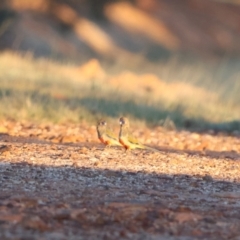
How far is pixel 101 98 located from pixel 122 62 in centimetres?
1306

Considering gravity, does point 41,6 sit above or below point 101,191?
above

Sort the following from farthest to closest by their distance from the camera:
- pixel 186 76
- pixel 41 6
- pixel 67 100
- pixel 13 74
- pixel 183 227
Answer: pixel 41 6 → pixel 186 76 → pixel 13 74 → pixel 67 100 → pixel 183 227

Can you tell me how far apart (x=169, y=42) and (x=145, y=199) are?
31854mm

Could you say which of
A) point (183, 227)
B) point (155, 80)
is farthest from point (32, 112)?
point (155, 80)

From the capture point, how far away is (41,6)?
36.2 m

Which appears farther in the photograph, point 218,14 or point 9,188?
point 218,14

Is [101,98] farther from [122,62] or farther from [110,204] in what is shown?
[122,62]

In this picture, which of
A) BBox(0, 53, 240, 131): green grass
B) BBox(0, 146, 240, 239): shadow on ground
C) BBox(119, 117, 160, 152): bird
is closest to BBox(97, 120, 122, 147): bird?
BBox(119, 117, 160, 152): bird

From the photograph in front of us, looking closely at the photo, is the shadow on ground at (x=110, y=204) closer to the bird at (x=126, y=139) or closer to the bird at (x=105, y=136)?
the bird at (x=126, y=139)

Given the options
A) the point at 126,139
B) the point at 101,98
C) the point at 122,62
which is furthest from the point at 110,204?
the point at 122,62

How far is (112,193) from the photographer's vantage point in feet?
22.9

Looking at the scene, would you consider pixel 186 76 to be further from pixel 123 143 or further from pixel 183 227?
pixel 183 227

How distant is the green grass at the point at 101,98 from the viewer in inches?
512

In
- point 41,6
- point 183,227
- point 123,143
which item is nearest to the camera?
point 183,227
